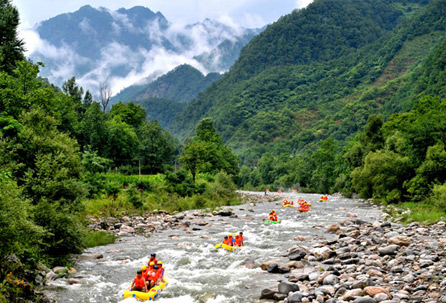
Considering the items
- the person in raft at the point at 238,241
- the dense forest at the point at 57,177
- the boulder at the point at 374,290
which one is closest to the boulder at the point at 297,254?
the person in raft at the point at 238,241

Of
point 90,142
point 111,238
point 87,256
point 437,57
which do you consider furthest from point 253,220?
point 437,57

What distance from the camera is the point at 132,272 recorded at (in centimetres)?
1766

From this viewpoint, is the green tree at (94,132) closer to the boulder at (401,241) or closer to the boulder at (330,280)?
the boulder at (401,241)

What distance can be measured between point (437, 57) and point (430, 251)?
137 metres

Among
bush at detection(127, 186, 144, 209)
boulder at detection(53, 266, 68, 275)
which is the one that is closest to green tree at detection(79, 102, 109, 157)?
bush at detection(127, 186, 144, 209)

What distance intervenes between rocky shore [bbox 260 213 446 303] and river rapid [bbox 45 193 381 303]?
1.21 metres

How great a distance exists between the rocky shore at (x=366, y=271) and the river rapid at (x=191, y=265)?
3.96 feet

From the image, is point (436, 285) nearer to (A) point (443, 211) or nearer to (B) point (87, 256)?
(B) point (87, 256)

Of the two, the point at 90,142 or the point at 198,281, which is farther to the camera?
the point at 90,142

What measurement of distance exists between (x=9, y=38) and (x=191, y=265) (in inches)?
1270

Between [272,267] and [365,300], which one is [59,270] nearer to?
[272,267]

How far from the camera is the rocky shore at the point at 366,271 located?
11570 millimetres

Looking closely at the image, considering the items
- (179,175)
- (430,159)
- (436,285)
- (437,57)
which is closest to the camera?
(436,285)

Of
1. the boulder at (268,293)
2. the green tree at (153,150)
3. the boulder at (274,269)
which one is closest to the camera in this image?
the boulder at (268,293)
